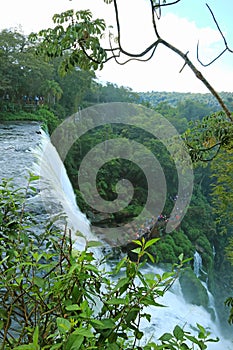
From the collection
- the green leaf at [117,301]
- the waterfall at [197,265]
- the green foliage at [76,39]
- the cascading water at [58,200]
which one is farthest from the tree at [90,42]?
the waterfall at [197,265]

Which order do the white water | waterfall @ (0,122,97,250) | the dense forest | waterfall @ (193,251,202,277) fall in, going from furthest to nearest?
the dense forest, waterfall @ (193,251,202,277), the white water, waterfall @ (0,122,97,250)

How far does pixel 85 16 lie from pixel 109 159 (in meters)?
11.4

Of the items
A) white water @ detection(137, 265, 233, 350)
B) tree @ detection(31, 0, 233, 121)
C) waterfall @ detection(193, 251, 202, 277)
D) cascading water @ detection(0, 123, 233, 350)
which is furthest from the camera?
waterfall @ detection(193, 251, 202, 277)

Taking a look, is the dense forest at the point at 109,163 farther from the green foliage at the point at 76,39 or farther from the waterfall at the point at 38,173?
the green foliage at the point at 76,39

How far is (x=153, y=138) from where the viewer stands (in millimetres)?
15477

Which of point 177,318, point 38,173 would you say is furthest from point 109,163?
point 38,173

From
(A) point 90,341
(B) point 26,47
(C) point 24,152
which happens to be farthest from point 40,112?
(A) point 90,341

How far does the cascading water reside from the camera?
16.0 feet

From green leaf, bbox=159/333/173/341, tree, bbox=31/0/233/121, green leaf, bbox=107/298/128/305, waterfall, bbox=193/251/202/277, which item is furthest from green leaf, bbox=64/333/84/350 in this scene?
waterfall, bbox=193/251/202/277

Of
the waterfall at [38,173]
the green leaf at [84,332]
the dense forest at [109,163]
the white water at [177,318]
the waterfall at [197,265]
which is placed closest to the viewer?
the green leaf at [84,332]

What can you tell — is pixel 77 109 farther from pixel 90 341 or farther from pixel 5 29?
pixel 90 341

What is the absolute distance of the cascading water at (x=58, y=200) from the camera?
4879 millimetres

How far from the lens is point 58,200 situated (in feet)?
15.0

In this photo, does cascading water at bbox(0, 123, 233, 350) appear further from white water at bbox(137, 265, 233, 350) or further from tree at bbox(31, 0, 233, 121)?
tree at bbox(31, 0, 233, 121)
